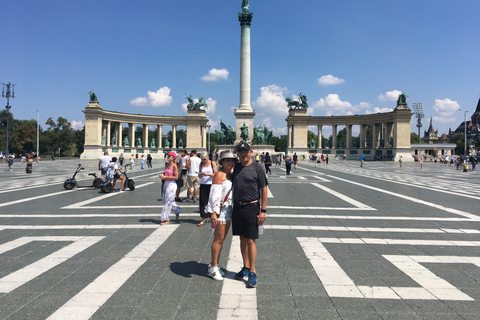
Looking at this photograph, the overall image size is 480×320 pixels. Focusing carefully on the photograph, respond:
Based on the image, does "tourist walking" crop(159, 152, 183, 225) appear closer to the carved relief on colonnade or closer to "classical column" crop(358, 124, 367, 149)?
the carved relief on colonnade

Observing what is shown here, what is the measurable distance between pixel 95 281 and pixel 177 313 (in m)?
1.67

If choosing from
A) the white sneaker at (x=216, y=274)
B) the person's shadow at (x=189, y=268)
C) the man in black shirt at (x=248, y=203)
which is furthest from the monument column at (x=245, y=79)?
the white sneaker at (x=216, y=274)

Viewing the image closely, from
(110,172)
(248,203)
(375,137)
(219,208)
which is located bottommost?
(110,172)

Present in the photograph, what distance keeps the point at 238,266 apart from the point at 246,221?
128 centimetres

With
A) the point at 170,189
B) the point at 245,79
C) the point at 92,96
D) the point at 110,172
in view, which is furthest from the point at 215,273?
the point at 92,96

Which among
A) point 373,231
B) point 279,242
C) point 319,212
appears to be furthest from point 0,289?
point 319,212

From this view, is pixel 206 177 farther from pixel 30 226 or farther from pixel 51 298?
pixel 51 298

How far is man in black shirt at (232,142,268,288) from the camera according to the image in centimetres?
442

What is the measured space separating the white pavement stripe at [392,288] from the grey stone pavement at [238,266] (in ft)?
0.05

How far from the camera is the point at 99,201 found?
12211 millimetres

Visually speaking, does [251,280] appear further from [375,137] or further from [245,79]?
[375,137]

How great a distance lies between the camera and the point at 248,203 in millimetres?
4438

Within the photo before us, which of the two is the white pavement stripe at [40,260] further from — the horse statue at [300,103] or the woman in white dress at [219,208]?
→ the horse statue at [300,103]

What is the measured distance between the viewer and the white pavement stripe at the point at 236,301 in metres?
3.63
